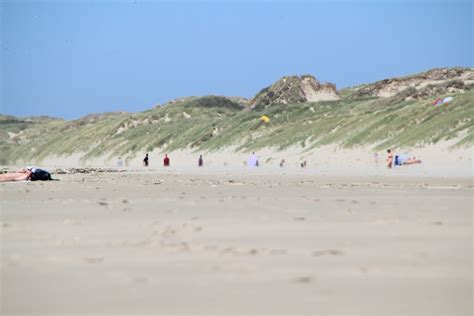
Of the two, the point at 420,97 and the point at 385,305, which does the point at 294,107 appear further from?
the point at 385,305

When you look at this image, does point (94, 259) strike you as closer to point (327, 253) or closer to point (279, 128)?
point (327, 253)

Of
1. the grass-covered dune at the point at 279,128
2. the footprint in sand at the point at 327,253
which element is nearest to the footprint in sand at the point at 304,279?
the footprint in sand at the point at 327,253

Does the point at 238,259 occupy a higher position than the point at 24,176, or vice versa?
the point at 24,176

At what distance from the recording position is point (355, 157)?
1480 inches

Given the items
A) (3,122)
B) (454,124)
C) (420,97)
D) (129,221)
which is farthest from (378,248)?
(3,122)

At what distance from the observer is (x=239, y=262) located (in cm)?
561

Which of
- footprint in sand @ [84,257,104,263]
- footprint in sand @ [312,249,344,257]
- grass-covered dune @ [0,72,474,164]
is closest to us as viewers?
footprint in sand @ [84,257,104,263]

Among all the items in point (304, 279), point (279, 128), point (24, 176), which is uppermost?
point (279, 128)

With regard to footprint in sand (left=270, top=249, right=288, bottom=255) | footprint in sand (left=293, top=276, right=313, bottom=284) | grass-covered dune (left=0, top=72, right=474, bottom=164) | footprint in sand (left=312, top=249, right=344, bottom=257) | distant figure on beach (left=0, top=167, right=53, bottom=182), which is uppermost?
grass-covered dune (left=0, top=72, right=474, bottom=164)

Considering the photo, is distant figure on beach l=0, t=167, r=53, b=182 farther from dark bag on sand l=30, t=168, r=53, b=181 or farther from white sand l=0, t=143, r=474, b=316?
white sand l=0, t=143, r=474, b=316

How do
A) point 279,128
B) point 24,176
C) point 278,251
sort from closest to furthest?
point 278,251 < point 24,176 < point 279,128

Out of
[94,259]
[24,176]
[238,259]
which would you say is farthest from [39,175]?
[238,259]

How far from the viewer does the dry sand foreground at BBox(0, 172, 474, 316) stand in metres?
4.28

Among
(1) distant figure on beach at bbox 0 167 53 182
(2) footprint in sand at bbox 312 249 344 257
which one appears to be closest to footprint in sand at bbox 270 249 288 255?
(2) footprint in sand at bbox 312 249 344 257
